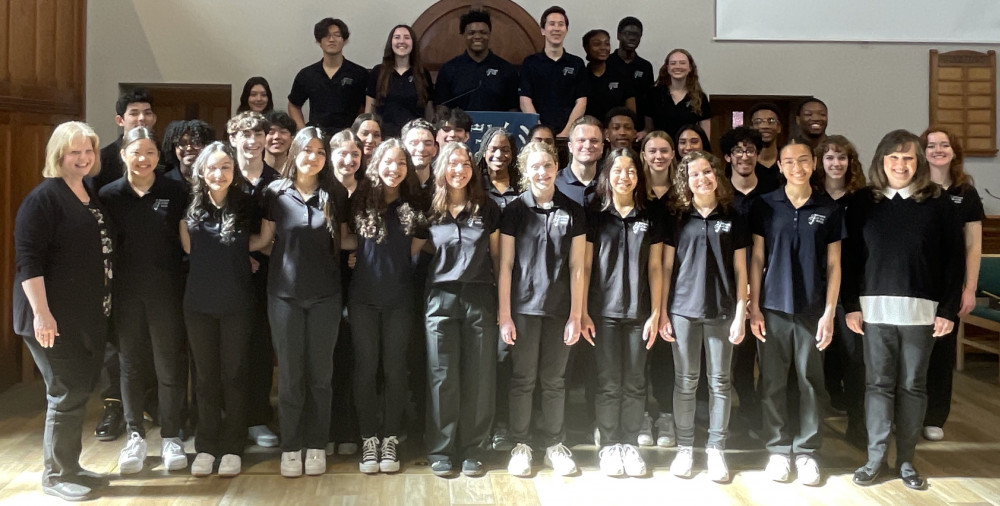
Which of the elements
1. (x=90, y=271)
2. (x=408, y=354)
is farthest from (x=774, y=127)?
(x=90, y=271)

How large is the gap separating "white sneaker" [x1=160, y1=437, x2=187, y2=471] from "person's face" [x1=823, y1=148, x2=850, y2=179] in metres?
3.16

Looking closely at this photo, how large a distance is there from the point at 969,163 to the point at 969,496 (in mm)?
4228

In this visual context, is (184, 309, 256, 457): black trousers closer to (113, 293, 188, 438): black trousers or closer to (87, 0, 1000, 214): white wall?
(113, 293, 188, 438): black trousers

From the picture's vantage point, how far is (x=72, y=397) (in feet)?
10.4

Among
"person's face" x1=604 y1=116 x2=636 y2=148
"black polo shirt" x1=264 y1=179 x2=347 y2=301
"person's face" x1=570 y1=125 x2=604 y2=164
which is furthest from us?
"person's face" x1=604 y1=116 x2=636 y2=148

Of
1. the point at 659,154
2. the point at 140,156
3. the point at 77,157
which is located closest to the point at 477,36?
the point at 659,154

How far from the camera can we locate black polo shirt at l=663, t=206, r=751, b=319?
3.46m

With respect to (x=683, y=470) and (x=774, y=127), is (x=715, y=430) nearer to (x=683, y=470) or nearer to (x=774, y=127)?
(x=683, y=470)

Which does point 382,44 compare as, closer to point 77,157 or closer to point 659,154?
point 659,154

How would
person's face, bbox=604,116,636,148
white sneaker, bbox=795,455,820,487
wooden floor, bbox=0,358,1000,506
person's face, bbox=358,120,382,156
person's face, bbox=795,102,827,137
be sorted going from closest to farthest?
wooden floor, bbox=0,358,1000,506, white sneaker, bbox=795,455,820,487, person's face, bbox=358,120,382,156, person's face, bbox=604,116,636,148, person's face, bbox=795,102,827,137

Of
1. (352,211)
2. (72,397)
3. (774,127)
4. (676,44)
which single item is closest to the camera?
(72,397)

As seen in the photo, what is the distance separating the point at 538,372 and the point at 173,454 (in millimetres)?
1607

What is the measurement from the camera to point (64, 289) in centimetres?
314

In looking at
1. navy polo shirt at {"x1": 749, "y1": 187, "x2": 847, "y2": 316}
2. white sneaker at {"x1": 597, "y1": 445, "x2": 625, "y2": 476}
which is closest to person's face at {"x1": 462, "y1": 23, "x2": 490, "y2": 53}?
navy polo shirt at {"x1": 749, "y1": 187, "x2": 847, "y2": 316}
